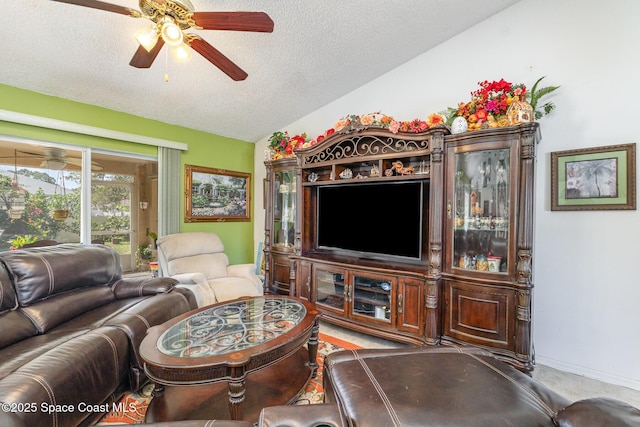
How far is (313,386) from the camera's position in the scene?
6.46 feet

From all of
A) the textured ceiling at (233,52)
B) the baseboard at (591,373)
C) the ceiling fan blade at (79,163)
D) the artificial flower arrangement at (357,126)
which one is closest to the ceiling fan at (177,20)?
the textured ceiling at (233,52)

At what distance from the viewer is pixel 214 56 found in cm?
192

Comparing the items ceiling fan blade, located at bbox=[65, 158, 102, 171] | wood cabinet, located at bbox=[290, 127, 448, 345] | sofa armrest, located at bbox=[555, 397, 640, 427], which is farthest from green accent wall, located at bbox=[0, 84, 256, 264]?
sofa armrest, located at bbox=[555, 397, 640, 427]

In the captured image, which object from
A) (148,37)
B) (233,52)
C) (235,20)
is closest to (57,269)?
(148,37)

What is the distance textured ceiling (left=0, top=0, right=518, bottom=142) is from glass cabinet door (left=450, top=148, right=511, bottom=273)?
1.35 meters

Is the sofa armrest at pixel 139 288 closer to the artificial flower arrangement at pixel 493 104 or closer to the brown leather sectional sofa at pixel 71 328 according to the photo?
the brown leather sectional sofa at pixel 71 328

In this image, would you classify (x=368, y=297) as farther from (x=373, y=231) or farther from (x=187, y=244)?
(x=187, y=244)

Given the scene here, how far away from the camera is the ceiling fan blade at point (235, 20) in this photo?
1531mm

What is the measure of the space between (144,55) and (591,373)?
407 cm

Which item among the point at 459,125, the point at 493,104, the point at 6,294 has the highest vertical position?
the point at 493,104

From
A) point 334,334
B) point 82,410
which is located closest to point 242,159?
point 334,334

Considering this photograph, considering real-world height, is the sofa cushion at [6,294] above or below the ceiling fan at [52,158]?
below

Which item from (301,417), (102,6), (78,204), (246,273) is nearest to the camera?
(301,417)

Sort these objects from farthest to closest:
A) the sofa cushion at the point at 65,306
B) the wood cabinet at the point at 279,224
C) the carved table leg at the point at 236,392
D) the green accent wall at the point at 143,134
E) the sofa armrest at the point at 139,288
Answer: the wood cabinet at the point at 279,224 < the green accent wall at the point at 143,134 < the sofa armrest at the point at 139,288 < the sofa cushion at the point at 65,306 < the carved table leg at the point at 236,392
